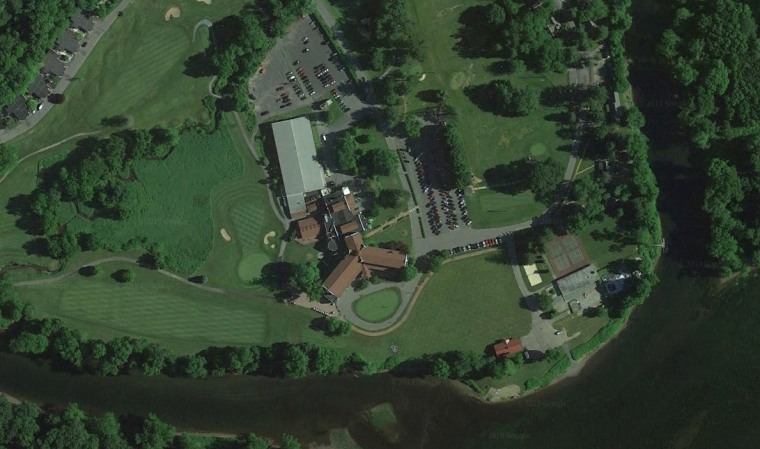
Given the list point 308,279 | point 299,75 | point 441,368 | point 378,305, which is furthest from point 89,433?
point 299,75

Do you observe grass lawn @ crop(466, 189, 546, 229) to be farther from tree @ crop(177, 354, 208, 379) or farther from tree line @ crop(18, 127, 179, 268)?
tree line @ crop(18, 127, 179, 268)

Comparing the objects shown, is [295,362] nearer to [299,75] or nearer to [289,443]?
[289,443]

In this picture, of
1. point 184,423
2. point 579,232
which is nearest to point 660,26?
point 579,232

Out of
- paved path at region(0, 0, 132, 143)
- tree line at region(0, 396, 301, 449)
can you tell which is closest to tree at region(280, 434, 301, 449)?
tree line at region(0, 396, 301, 449)

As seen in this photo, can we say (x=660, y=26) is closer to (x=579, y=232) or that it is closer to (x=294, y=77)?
(x=579, y=232)

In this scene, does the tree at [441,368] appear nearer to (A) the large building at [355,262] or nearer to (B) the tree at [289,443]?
(A) the large building at [355,262]

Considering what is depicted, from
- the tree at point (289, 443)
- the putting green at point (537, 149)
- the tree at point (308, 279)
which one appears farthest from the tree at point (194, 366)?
the putting green at point (537, 149)

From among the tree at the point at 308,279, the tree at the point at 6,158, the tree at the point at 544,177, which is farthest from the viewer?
the tree at the point at 6,158
